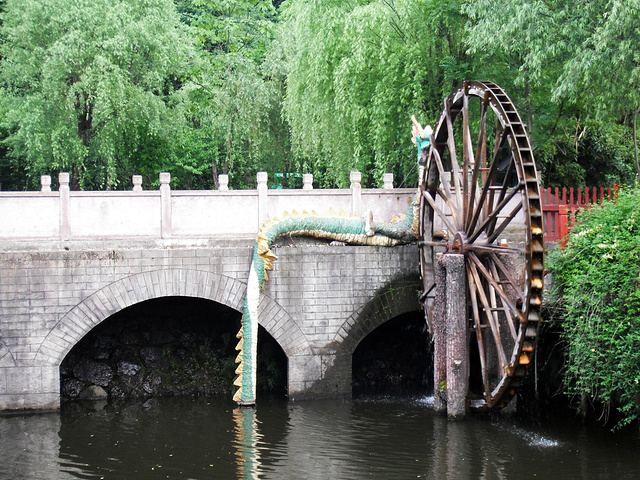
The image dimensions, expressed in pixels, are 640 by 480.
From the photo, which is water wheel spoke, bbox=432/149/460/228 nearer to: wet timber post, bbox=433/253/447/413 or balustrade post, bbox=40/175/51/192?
wet timber post, bbox=433/253/447/413

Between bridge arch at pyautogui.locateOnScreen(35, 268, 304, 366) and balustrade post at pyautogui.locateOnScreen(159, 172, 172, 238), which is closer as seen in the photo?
bridge arch at pyautogui.locateOnScreen(35, 268, 304, 366)

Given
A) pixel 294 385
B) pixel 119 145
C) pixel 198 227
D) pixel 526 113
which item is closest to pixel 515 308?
pixel 294 385

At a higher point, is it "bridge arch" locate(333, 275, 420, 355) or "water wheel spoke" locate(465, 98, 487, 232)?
"water wheel spoke" locate(465, 98, 487, 232)

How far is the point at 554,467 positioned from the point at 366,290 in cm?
483

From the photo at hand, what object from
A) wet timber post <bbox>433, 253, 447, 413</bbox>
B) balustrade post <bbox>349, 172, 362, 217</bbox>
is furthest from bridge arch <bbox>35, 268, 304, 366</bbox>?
wet timber post <bbox>433, 253, 447, 413</bbox>

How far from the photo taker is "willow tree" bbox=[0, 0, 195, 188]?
65.4 ft

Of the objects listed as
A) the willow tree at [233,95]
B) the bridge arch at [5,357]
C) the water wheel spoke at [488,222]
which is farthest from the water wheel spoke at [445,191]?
the willow tree at [233,95]

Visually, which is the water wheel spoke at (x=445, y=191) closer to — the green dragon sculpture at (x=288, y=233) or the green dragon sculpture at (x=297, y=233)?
the green dragon sculpture at (x=297, y=233)

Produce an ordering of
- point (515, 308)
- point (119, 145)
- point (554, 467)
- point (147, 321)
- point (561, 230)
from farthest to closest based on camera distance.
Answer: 1. point (119, 145)
2. point (147, 321)
3. point (561, 230)
4. point (515, 308)
5. point (554, 467)

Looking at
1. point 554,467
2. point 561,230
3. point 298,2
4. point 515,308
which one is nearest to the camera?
point 554,467

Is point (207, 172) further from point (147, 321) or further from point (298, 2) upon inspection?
point (147, 321)

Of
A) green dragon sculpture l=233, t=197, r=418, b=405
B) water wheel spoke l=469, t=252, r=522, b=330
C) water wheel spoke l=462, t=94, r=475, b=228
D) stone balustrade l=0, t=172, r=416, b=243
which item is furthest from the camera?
green dragon sculpture l=233, t=197, r=418, b=405

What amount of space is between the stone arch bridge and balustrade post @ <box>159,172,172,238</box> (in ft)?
0.06

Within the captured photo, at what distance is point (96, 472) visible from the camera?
33.5 feet
